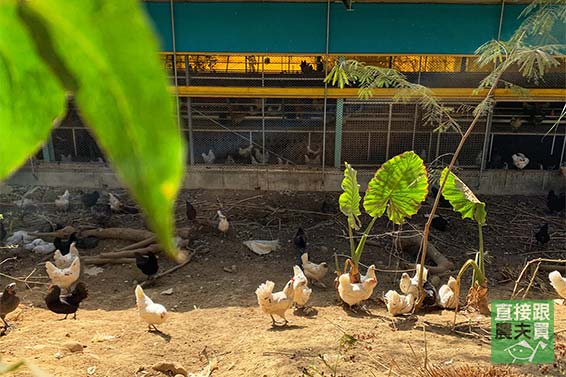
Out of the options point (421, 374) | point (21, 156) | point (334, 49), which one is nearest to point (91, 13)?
point (21, 156)

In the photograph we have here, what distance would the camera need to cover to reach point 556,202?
325 inches

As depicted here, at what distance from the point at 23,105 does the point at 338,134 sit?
350 inches

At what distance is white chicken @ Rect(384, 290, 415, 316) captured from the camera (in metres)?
5.23

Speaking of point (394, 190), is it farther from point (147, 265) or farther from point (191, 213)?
point (191, 213)

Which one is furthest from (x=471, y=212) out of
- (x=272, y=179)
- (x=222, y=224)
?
(x=272, y=179)

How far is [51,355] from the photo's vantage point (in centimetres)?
441

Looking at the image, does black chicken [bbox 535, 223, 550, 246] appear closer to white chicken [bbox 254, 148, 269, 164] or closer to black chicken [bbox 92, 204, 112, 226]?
white chicken [bbox 254, 148, 269, 164]

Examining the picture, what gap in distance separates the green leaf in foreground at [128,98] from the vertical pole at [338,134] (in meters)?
8.79

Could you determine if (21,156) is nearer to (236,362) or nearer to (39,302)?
(236,362)

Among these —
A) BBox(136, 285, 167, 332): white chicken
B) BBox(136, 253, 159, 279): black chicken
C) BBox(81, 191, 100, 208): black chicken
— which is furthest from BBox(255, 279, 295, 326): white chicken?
BBox(81, 191, 100, 208): black chicken

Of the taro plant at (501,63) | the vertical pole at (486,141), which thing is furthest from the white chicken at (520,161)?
the taro plant at (501,63)

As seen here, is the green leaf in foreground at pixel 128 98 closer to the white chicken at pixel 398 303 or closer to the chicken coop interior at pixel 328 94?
the white chicken at pixel 398 303

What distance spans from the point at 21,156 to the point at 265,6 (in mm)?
8561

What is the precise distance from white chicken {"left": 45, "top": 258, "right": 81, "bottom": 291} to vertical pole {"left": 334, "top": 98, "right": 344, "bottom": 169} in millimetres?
5218
